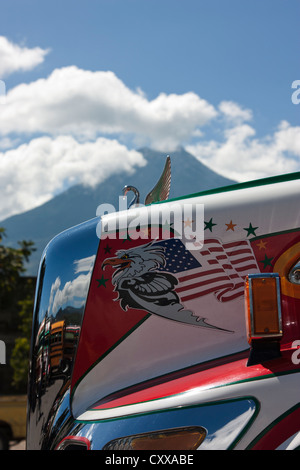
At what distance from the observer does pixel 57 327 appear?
268 centimetres

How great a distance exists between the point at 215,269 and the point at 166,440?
0.76 metres

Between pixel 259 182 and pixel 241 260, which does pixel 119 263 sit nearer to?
pixel 241 260

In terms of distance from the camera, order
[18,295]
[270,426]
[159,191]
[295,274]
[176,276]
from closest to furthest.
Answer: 1. [270,426]
2. [295,274]
3. [176,276]
4. [159,191]
5. [18,295]

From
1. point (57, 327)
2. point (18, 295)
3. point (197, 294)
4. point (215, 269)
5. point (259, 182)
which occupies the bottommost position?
point (57, 327)

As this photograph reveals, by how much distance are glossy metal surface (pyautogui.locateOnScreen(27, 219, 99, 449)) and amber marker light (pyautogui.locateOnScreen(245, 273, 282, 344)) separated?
0.80 m

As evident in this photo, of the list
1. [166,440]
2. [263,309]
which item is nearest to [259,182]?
[263,309]

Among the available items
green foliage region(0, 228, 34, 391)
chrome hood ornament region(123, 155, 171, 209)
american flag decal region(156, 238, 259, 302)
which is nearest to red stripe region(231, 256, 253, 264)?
american flag decal region(156, 238, 259, 302)

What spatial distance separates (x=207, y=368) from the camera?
7.79 ft

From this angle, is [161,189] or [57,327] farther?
Result: [161,189]

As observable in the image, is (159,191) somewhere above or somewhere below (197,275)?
above

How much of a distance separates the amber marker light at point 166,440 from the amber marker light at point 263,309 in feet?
1.38

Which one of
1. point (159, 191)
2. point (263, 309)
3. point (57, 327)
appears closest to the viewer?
point (263, 309)
